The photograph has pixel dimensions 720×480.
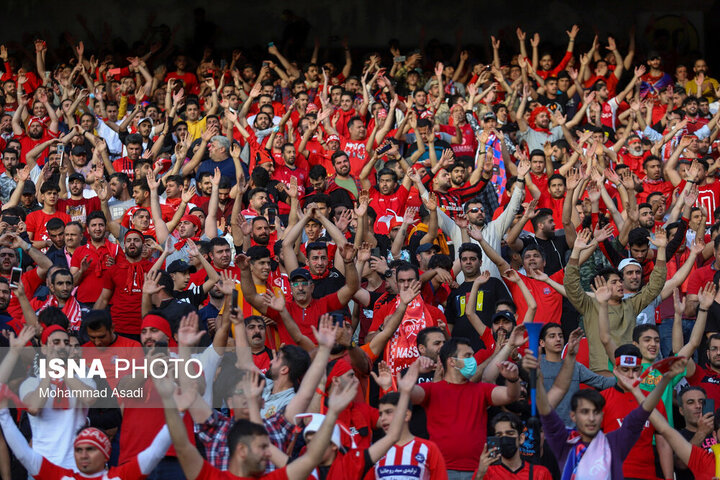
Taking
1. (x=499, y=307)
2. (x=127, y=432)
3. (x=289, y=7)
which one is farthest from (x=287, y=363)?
(x=289, y=7)

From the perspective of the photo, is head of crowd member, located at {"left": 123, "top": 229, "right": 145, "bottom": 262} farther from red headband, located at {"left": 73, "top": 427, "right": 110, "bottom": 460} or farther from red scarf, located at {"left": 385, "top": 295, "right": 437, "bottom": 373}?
red headband, located at {"left": 73, "top": 427, "right": 110, "bottom": 460}

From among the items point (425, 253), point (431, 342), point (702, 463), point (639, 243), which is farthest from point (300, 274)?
point (639, 243)

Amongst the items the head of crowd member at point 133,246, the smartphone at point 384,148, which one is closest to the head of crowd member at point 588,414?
the head of crowd member at point 133,246

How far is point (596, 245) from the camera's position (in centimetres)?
999

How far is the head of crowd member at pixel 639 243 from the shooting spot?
1046 centimetres

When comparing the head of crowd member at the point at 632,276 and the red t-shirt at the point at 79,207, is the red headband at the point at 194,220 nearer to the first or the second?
the red t-shirt at the point at 79,207

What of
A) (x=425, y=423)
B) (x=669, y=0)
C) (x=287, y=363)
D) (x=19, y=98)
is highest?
(x=669, y=0)

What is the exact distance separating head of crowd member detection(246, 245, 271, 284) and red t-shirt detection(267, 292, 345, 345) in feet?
1.06

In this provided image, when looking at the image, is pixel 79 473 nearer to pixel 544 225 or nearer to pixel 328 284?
pixel 328 284

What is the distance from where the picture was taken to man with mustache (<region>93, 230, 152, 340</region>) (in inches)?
386

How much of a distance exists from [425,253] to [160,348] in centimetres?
327

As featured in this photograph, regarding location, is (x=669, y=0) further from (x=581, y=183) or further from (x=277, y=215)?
(x=277, y=215)

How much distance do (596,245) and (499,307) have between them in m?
1.45

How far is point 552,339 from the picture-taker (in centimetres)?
841
